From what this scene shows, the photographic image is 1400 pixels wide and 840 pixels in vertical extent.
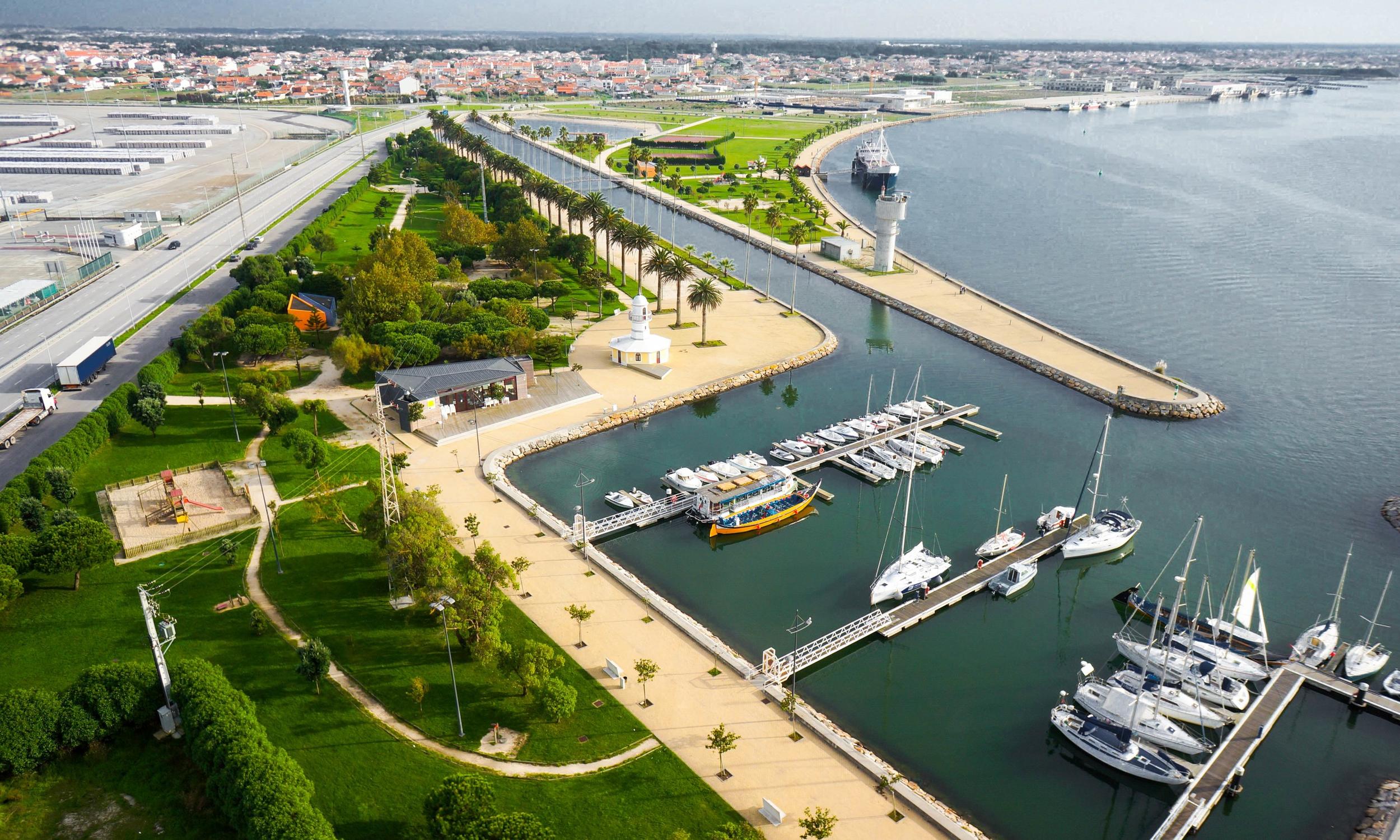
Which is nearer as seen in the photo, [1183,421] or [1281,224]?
[1183,421]

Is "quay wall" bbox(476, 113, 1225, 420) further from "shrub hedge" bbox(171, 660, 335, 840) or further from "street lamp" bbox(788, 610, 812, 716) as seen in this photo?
"shrub hedge" bbox(171, 660, 335, 840)

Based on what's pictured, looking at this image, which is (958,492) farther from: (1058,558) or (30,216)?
(30,216)

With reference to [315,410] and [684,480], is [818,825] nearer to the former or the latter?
[684,480]

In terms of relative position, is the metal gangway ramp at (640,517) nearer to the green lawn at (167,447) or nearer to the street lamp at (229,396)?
the green lawn at (167,447)

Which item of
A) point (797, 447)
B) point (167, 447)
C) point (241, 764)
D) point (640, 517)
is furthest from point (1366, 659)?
point (167, 447)

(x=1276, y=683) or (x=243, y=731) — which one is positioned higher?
(x=243, y=731)

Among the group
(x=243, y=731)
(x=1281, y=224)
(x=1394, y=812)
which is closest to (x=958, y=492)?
(x=1394, y=812)
